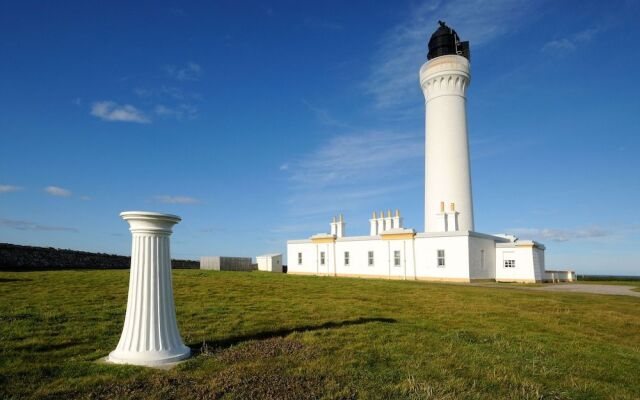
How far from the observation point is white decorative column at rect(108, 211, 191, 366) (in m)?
5.61

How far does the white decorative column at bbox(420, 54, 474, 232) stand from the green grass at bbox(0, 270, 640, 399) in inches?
851

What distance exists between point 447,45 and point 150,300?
125 feet

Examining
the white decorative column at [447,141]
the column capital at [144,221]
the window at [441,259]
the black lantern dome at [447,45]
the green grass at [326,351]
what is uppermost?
the black lantern dome at [447,45]

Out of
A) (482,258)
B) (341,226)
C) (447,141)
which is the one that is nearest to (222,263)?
(341,226)

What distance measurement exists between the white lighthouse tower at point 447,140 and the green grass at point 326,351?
21.4 metres

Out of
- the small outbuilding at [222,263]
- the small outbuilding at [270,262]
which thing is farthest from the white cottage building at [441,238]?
the small outbuilding at [222,263]

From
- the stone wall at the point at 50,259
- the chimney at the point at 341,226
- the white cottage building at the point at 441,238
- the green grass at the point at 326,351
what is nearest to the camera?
the green grass at the point at 326,351

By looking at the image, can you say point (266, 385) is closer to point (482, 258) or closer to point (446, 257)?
point (446, 257)

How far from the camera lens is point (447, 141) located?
3447 cm

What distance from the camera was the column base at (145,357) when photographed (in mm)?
5453

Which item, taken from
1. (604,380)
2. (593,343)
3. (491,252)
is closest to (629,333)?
(593,343)

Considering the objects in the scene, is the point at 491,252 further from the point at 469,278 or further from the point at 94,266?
the point at 94,266

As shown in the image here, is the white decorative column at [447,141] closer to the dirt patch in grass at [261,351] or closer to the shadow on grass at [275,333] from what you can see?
the shadow on grass at [275,333]

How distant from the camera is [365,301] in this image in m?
13.6
